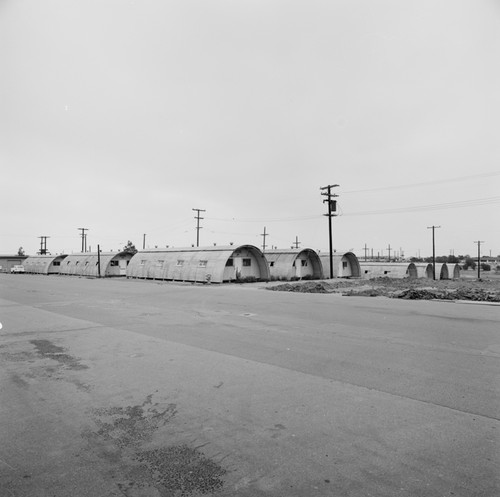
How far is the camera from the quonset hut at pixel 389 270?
173ft

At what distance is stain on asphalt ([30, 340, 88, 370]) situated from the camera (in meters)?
6.84

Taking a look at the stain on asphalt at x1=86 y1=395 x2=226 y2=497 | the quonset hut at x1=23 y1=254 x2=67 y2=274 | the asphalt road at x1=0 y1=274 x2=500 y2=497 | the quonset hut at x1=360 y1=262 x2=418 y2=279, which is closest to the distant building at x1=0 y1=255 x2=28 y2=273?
the quonset hut at x1=23 y1=254 x2=67 y2=274

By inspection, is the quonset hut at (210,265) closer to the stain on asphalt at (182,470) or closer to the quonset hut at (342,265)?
the quonset hut at (342,265)

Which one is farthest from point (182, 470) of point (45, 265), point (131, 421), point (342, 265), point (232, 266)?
point (45, 265)

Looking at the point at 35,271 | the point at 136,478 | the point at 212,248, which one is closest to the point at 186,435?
the point at 136,478

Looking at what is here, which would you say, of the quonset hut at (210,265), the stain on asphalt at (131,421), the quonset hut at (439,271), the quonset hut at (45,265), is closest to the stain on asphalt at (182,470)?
the stain on asphalt at (131,421)

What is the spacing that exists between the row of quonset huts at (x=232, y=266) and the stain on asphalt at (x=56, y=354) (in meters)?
25.1

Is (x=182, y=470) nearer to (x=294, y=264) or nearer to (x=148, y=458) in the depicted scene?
(x=148, y=458)

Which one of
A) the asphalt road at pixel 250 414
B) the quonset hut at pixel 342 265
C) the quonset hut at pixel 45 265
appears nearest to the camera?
the asphalt road at pixel 250 414

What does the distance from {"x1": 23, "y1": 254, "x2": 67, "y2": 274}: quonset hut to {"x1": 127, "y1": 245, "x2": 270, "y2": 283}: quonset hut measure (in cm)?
3228

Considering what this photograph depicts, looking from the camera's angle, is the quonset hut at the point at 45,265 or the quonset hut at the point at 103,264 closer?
the quonset hut at the point at 103,264

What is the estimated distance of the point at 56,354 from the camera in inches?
301

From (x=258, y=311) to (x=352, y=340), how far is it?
5.77m

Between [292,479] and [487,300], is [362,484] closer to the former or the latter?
[292,479]
